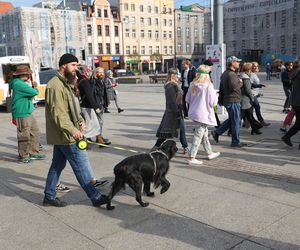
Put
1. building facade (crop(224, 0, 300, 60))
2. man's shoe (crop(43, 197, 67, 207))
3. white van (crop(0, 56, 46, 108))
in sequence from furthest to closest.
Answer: building facade (crop(224, 0, 300, 60)) < white van (crop(0, 56, 46, 108)) < man's shoe (crop(43, 197, 67, 207))

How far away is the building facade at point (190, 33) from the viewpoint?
8206cm

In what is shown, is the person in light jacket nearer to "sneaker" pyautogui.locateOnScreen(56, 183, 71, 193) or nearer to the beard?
"sneaker" pyautogui.locateOnScreen(56, 183, 71, 193)

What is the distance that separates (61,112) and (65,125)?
6.3 inches

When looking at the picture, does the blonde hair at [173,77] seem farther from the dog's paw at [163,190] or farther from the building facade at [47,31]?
the building facade at [47,31]

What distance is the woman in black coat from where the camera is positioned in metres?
6.41

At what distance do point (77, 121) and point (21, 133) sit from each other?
2960 mm

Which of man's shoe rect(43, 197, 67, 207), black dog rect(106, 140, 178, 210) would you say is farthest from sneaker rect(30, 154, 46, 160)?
black dog rect(106, 140, 178, 210)

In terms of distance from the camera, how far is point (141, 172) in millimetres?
4367

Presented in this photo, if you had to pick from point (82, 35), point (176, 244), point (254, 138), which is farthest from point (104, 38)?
point (176, 244)

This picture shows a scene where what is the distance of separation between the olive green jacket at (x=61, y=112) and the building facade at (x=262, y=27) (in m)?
53.2

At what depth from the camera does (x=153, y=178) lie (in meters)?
4.57

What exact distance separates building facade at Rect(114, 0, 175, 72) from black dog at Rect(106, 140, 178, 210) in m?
68.9

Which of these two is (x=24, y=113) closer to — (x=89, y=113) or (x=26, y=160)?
(x=26, y=160)

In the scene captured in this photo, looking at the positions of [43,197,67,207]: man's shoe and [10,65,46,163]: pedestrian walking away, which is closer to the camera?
[43,197,67,207]: man's shoe
